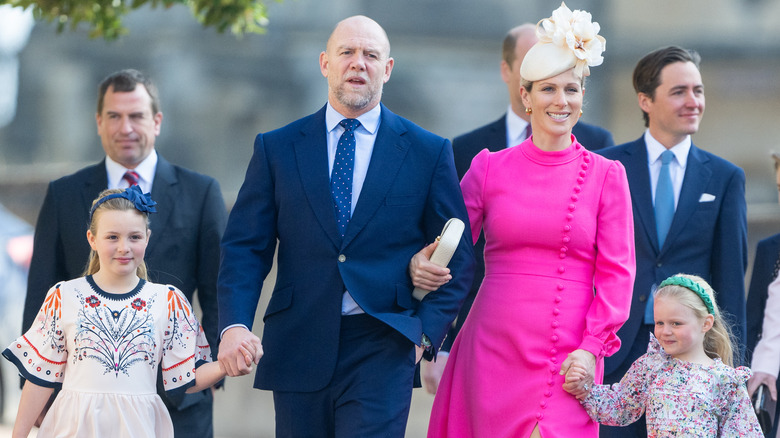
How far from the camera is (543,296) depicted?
457 cm

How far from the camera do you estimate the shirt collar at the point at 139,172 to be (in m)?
5.88

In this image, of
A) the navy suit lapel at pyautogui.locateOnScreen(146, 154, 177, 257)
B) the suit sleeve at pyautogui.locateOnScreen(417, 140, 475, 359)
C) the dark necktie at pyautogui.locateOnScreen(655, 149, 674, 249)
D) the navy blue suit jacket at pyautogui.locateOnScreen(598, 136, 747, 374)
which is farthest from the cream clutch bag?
the navy suit lapel at pyautogui.locateOnScreen(146, 154, 177, 257)

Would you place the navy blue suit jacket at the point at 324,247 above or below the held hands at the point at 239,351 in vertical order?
above

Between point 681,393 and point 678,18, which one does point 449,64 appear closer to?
point 678,18


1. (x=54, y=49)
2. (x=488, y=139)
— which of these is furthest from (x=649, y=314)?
(x=54, y=49)

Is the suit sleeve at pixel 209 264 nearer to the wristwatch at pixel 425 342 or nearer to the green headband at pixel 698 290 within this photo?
the wristwatch at pixel 425 342

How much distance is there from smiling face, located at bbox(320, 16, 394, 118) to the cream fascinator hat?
0.61 meters

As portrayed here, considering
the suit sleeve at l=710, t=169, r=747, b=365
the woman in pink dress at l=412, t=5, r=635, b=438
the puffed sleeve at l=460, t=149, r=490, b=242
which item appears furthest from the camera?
the suit sleeve at l=710, t=169, r=747, b=365

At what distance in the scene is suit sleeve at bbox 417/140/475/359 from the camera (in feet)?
14.8

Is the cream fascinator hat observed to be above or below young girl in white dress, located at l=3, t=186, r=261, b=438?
above

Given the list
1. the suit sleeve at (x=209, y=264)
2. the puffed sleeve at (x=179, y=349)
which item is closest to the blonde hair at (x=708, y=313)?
the puffed sleeve at (x=179, y=349)

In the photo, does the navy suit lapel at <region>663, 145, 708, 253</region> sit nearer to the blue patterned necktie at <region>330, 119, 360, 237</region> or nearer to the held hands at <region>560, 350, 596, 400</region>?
the held hands at <region>560, 350, 596, 400</region>

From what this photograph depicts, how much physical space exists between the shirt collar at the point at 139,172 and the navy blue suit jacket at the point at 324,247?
1332 millimetres

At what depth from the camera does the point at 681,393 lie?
449 cm
